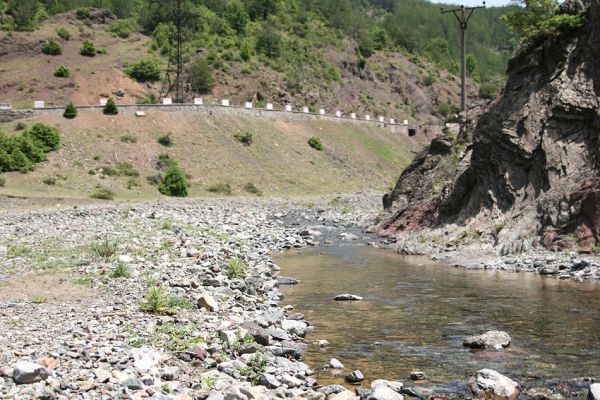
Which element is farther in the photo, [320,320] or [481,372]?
[320,320]

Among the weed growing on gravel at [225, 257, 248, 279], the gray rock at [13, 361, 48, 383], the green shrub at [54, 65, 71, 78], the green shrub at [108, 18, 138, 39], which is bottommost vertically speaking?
the weed growing on gravel at [225, 257, 248, 279]

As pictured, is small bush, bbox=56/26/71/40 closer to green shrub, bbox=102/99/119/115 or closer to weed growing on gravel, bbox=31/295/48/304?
green shrub, bbox=102/99/119/115

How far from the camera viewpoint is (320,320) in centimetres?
1638

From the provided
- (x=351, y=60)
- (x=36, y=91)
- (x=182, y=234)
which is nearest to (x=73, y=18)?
(x=36, y=91)

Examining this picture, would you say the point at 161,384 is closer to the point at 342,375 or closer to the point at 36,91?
the point at 342,375

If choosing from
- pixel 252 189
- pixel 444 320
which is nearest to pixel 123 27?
pixel 252 189

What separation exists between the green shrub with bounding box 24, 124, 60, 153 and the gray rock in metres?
53.3

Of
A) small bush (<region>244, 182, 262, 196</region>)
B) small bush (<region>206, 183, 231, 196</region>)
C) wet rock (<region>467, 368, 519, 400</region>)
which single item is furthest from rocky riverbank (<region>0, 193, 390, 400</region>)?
small bush (<region>244, 182, 262, 196</region>)

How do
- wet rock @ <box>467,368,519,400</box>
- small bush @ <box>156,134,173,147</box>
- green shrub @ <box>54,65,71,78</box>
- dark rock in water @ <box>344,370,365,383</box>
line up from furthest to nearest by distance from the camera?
1. green shrub @ <box>54,65,71,78</box>
2. small bush @ <box>156,134,173,147</box>
3. dark rock in water @ <box>344,370,365,383</box>
4. wet rock @ <box>467,368,519,400</box>

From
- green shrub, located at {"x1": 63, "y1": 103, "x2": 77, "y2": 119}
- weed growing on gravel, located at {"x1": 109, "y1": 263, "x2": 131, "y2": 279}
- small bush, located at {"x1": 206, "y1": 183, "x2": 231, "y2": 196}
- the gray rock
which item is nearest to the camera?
the gray rock

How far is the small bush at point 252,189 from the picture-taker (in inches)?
2535

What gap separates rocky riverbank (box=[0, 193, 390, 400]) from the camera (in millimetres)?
9719

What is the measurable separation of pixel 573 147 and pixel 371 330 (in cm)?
1574

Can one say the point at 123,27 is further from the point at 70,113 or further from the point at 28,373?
the point at 28,373
